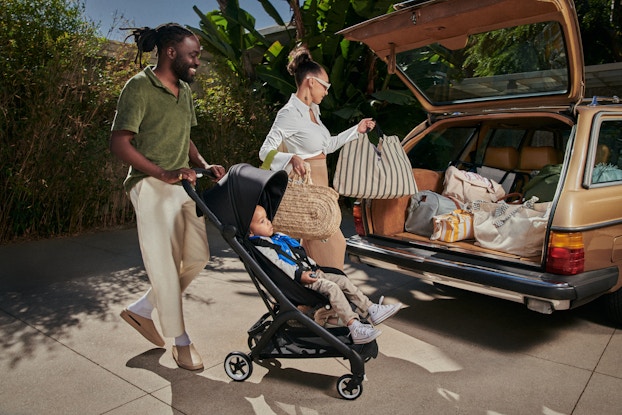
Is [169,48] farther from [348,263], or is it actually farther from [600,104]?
[348,263]

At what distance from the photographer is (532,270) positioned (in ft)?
12.0

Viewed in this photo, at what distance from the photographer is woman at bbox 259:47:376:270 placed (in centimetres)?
368

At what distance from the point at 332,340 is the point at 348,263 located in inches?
129

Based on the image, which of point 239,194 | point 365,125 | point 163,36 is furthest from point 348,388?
point 163,36

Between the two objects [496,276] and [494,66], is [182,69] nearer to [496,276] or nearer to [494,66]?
[496,276]

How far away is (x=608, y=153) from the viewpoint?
4.17m

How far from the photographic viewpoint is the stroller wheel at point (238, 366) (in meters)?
3.18

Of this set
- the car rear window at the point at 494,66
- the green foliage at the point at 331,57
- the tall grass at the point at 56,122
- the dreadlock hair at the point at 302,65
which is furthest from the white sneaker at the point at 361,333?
the green foliage at the point at 331,57

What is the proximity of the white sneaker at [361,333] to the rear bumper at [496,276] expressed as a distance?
1.03 m

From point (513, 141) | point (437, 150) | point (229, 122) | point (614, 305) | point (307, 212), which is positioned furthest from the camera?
point (229, 122)

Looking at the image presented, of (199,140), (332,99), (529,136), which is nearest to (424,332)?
(529,136)

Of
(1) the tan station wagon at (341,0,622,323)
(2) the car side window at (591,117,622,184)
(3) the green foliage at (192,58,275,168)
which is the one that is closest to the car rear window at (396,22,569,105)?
(1) the tan station wagon at (341,0,622,323)

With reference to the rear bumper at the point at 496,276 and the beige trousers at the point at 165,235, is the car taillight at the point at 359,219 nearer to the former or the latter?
the rear bumper at the point at 496,276

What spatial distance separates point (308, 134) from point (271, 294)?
1.21m
